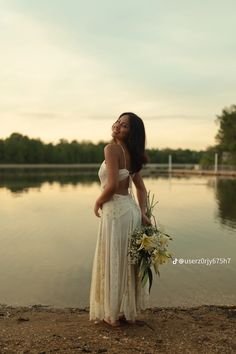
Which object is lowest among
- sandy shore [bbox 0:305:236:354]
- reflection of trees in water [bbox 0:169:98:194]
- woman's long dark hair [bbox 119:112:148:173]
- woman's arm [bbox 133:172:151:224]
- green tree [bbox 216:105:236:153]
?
reflection of trees in water [bbox 0:169:98:194]

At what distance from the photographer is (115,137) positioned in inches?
189

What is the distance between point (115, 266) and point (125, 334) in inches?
24.2

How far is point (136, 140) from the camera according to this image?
4719 mm

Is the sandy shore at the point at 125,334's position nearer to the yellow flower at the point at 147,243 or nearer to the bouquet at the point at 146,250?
the bouquet at the point at 146,250

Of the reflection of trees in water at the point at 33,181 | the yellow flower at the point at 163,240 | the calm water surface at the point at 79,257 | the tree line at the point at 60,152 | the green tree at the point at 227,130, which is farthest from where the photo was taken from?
the tree line at the point at 60,152

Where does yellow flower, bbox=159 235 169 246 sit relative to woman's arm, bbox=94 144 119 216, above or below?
below

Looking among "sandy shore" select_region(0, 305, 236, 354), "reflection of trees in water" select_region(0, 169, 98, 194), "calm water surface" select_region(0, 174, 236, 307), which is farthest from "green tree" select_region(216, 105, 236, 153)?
"sandy shore" select_region(0, 305, 236, 354)

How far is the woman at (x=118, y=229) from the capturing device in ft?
15.2

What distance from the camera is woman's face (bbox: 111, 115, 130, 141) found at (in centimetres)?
473

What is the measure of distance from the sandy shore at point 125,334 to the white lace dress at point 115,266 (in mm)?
186

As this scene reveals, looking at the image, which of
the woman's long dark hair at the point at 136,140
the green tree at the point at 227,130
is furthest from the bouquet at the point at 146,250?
the green tree at the point at 227,130

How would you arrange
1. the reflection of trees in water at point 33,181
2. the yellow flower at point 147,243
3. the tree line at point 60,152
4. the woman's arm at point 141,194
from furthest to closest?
the tree line at point 60,152
the reflection of trees in water at point 33,181
the woman's arm at point 141,194
the yellow flower at point 147,243

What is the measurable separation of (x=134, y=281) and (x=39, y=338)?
1.02 metres

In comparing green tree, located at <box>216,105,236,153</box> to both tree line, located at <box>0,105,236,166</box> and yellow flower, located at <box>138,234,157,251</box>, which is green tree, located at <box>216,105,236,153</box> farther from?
yellow flower, located at <box>138,234,157,251</box>
